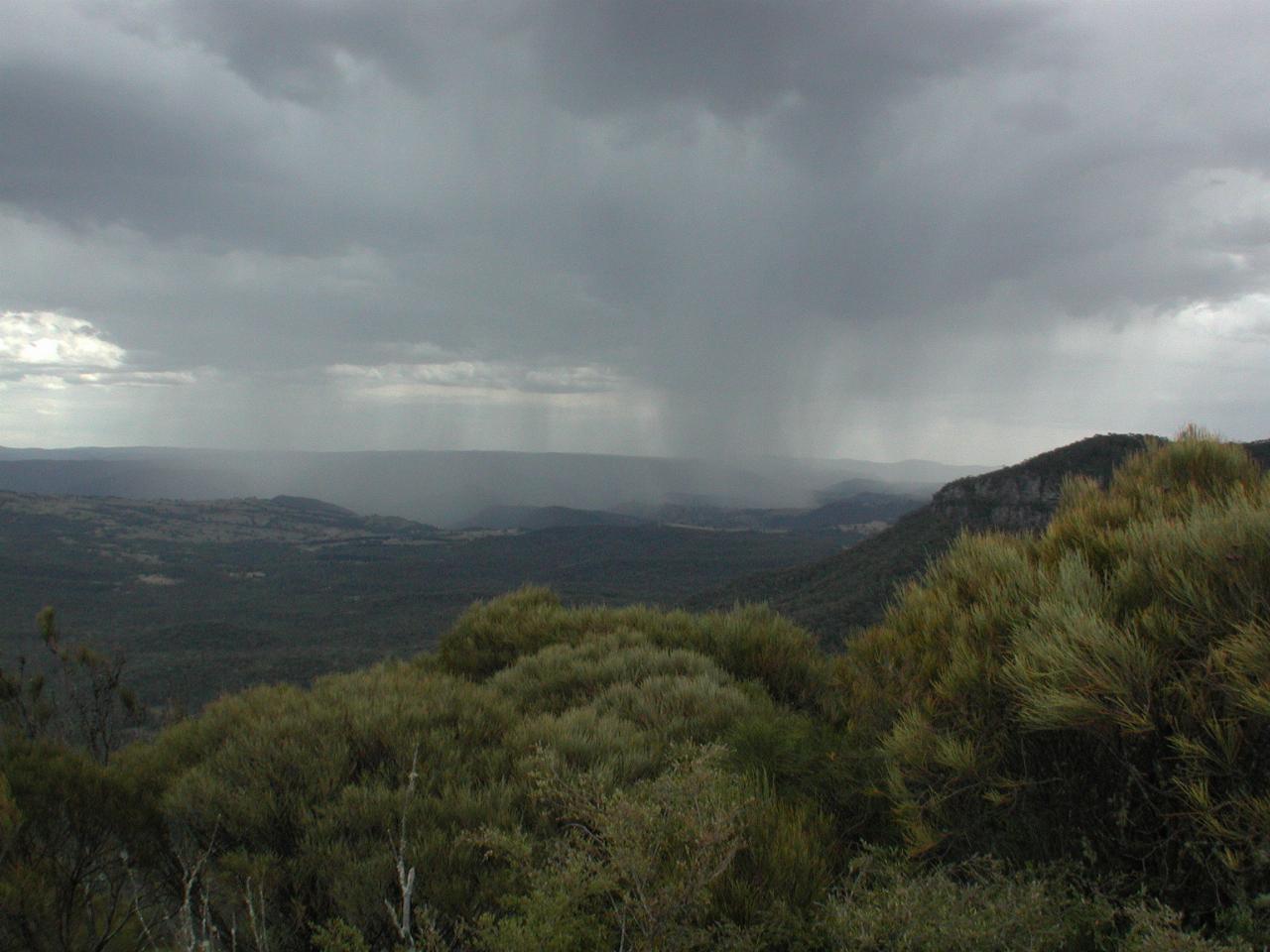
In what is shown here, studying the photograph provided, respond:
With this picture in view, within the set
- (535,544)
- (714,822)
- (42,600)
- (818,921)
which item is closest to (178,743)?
(714,822)

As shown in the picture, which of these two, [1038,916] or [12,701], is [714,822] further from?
[12,701]

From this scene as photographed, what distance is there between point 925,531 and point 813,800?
4291 cm

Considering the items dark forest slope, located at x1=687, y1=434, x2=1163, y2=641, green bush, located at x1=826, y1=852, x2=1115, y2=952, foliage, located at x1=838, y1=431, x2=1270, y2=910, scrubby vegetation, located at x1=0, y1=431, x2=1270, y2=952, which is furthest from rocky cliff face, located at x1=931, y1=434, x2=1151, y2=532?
green bush, located at x1=826, y1=852, x2=1115, y2=952

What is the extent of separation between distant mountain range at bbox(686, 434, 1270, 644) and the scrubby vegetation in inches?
989

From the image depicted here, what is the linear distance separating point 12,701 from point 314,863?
257 inches

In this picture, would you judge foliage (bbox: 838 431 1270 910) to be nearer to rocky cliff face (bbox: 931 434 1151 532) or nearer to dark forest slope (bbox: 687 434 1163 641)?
dark forest slope (bbox: 687 434 1163 641)

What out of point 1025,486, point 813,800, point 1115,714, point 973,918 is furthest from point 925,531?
point 973,918

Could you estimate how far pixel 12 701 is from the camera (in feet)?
25.4

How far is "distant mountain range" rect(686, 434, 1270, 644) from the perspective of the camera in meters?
32.7

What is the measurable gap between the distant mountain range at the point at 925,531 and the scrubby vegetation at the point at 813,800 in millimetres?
25128

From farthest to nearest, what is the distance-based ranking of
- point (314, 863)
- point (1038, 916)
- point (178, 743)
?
point (178, 743) → point (314, 863) → point (1038, 916)

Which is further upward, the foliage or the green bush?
the foliage

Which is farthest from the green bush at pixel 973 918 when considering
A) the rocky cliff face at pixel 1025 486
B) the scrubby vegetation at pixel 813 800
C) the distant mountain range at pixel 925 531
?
the rocky cliff face at pixel 1025 486

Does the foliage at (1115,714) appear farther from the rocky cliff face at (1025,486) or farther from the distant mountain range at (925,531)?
the rocky cliff face at (1025,486)
